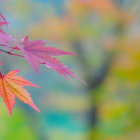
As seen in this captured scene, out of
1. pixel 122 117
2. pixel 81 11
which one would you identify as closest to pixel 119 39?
pixel 81 11

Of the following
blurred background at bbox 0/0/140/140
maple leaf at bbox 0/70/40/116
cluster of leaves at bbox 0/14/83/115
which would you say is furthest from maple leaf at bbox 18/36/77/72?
blurred background at bbox 0/0/140/140

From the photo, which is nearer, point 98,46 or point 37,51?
point 37,51

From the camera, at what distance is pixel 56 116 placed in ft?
14.7

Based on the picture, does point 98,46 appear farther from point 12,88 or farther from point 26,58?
point 26,58

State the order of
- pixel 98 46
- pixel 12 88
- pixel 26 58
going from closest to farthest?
1. pixel 26 58
2. pixel 12 88
3. pixel 98 46

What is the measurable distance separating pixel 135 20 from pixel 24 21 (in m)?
1.34

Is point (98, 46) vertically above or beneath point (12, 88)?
above

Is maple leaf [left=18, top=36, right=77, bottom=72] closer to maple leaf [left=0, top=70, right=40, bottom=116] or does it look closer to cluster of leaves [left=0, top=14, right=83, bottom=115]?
cluster of leaves [left=0, top=14, right=83, bottom=115]

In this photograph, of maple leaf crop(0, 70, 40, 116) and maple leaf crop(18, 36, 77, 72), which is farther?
maple leaf crop(0, 70, 40, 116)

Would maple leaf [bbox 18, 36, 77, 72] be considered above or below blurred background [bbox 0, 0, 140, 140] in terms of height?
below

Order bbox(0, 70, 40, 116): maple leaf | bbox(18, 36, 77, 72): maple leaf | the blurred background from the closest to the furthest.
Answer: bbox(18, 36, 77, 72): maple leaf, bbox(0, 70, 40, 116): maple leaf, the blurred background

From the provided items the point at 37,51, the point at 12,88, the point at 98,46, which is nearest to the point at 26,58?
the point at 37,51

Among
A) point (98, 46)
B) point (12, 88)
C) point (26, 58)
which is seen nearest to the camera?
point (26, 58)

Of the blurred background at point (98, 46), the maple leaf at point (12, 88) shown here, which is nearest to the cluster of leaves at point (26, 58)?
the maple leaf at point (12, 88)
